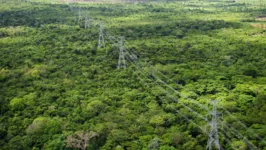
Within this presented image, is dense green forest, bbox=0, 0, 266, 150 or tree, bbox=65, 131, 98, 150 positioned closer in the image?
tree, bbox=65, 131, 98, 150

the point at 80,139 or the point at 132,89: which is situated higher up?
the point at 132,89

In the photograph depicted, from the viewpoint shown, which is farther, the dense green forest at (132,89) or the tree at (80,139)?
the dense green forest at (132,89)

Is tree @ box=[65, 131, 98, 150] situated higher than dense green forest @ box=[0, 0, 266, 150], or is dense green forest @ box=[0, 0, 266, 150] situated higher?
dense green forest @ box=[0, 0, 266, 150]

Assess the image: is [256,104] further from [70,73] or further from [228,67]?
[70,73]

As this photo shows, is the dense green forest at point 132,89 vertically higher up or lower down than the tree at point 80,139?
higher up

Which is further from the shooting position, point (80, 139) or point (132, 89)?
point (132, 89)
